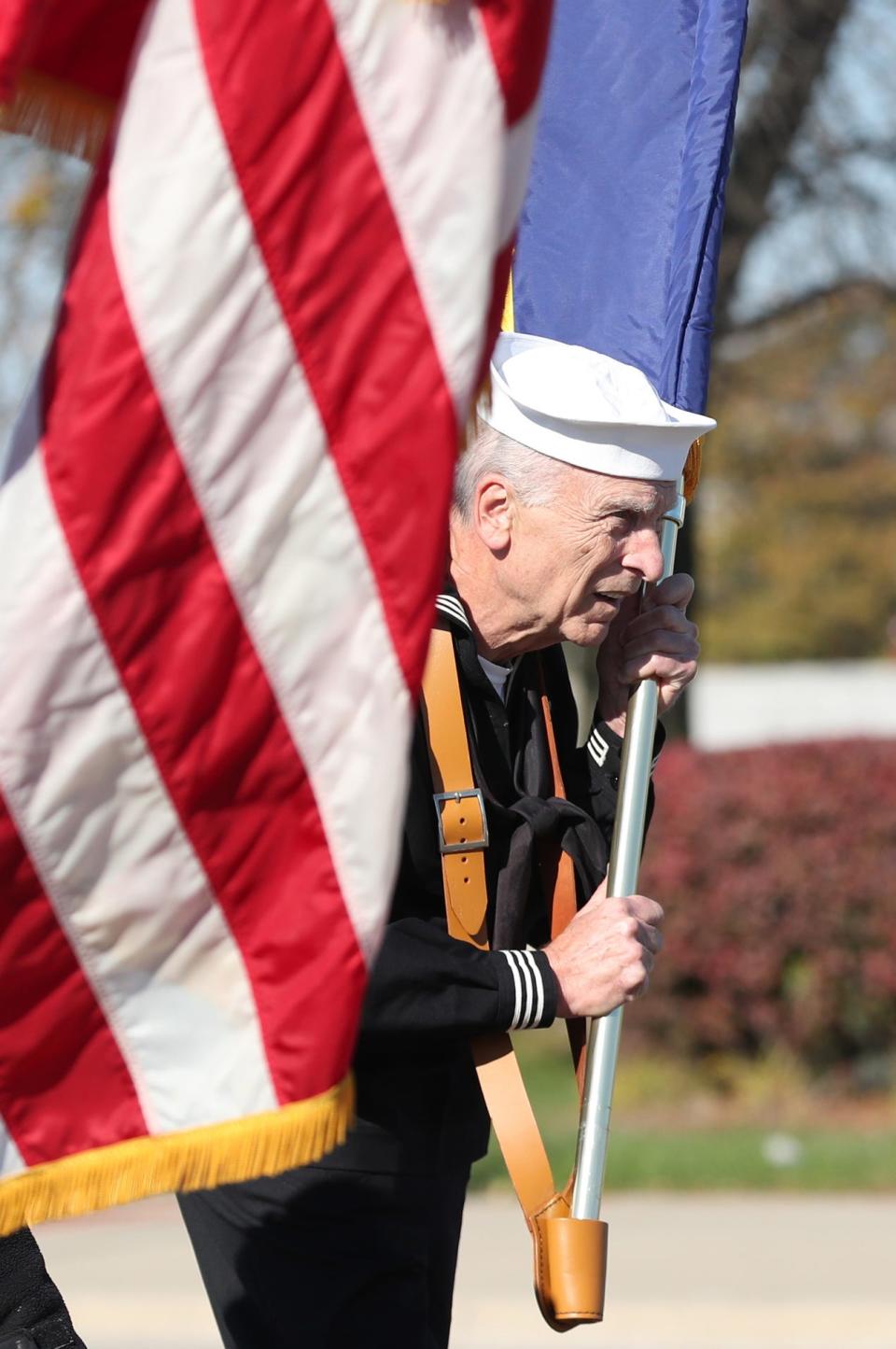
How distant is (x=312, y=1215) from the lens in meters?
3.17

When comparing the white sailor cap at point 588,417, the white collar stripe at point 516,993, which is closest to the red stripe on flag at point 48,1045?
the white collar stripe at point 516,993

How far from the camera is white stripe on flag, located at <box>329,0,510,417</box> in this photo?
88.5 inches

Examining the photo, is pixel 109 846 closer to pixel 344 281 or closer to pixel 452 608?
pixel 344 281

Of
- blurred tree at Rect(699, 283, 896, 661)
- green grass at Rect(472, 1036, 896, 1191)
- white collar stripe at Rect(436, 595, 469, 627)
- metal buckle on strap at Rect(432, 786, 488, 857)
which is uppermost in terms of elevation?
white collar stripe at Rect(436, 595, 469, 627)

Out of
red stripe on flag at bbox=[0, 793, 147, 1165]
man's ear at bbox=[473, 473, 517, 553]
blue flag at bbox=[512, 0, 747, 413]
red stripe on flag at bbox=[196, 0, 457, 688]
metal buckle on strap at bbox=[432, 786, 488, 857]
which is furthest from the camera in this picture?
blue flag at bbox=[512, 0, 747, 413]

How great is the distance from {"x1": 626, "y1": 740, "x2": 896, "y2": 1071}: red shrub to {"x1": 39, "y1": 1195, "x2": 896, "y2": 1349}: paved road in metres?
1.50

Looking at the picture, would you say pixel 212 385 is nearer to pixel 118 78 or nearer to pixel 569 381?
pixel 118 78

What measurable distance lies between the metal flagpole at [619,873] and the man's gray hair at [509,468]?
299mm

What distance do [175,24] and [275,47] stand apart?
4.5 inches

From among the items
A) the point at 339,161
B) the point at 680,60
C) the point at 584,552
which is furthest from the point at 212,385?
the point at 680,60

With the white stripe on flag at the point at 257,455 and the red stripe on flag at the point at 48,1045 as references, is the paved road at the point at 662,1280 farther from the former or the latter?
the white stripe on flag at the point at 257,455

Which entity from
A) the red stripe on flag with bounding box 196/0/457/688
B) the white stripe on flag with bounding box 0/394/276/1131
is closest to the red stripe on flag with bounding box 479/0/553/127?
the red stripe on flag with bounding box 196/0/457/688

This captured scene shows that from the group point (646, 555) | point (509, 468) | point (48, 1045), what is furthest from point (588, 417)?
point (48, 1045)

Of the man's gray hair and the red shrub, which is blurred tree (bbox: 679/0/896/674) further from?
the man's gray hair
